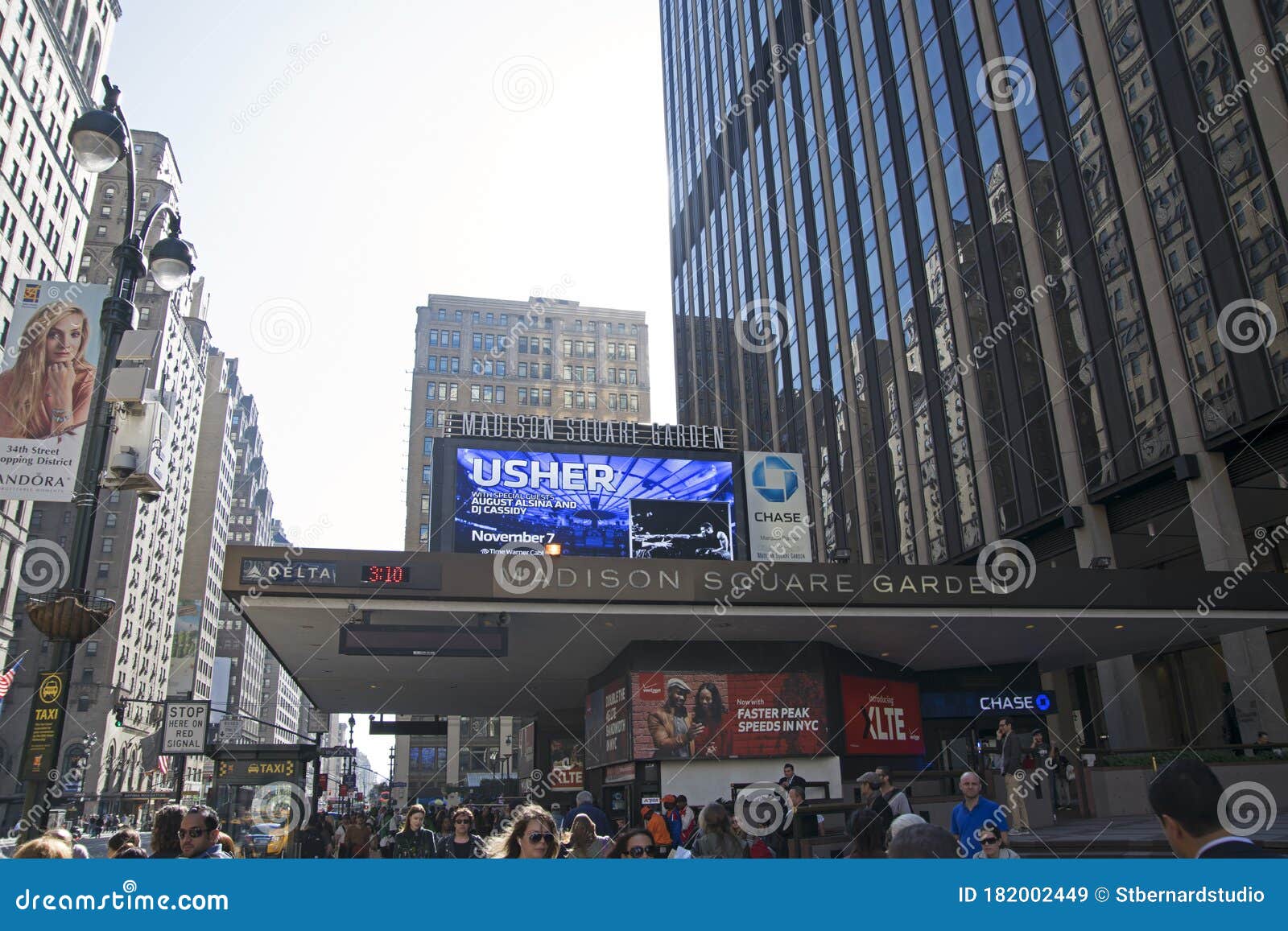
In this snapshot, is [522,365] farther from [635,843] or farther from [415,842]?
[635,843]

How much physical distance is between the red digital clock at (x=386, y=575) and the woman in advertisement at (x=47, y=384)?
26.9ft

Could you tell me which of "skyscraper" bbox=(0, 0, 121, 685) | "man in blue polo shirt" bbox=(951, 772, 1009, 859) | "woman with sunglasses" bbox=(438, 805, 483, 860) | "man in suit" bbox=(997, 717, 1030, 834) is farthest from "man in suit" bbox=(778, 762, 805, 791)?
"skyscraper" bbox=(0, 0, 121, 685)

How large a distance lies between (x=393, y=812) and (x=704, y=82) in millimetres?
68160

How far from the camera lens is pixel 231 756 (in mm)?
21094

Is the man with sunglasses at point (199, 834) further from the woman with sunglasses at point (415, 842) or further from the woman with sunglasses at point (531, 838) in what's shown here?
the woman with sunglasses at point (415, 842)

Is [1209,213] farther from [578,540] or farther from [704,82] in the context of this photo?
[704,82]

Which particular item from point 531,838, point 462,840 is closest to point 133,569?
point 462,840

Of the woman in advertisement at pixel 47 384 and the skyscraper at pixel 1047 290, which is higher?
the skyscraper at pixel 1047 290

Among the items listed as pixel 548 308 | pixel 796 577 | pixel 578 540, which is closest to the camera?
pixel 796 577

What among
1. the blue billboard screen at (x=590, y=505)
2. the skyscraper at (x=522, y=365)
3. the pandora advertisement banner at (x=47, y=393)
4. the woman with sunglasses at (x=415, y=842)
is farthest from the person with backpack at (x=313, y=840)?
the skyscraper at (x=522, y=365)

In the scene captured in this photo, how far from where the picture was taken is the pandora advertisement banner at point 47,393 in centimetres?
962

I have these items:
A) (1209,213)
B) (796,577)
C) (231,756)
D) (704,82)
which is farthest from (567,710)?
(704,82)

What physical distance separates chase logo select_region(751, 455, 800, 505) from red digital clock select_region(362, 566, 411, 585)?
1712 centimetres

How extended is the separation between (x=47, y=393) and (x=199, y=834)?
18.4ft
